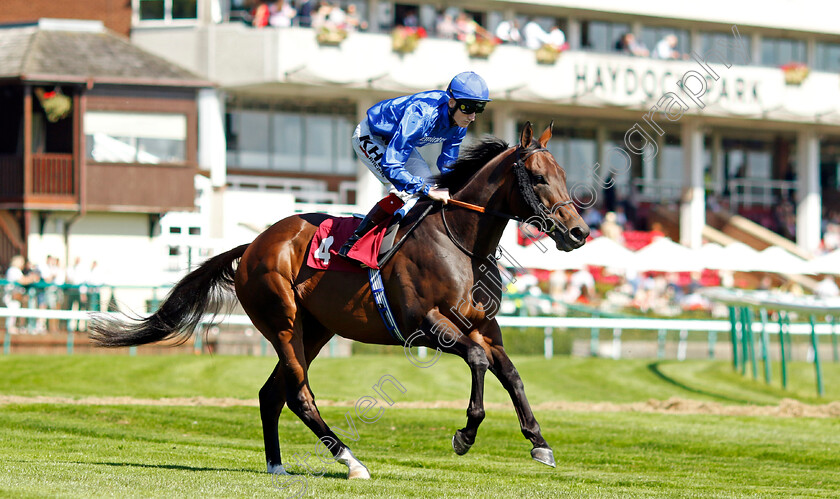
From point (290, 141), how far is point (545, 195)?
21.7 metres

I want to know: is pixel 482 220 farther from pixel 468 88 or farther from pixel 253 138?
pixel 253 138

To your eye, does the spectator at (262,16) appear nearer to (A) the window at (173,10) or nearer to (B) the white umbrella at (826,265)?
(A) the window at (173,10)

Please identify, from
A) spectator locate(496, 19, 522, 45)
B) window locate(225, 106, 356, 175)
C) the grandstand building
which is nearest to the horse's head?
the grandstand building

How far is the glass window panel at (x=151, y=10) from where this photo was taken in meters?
25.0

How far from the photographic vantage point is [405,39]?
2503cm

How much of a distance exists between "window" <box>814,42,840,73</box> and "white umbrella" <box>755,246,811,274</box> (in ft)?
44.5

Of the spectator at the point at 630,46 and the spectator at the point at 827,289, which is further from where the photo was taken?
the spectator at the point at 630,46

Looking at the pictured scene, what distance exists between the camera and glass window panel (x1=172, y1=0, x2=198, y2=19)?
24.9 m

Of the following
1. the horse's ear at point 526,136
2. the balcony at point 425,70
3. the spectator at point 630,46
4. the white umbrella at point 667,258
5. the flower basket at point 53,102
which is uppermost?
the spectator at point 630,46

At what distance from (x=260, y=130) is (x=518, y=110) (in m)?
6.50

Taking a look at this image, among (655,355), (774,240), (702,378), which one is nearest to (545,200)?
(702,378)

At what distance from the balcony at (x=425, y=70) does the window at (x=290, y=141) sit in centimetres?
115

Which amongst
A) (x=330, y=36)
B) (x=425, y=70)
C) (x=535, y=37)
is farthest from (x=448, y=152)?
(x=535, y=37)

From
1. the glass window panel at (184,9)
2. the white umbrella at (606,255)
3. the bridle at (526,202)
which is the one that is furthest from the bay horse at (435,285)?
the glass window panel at (184,9)
